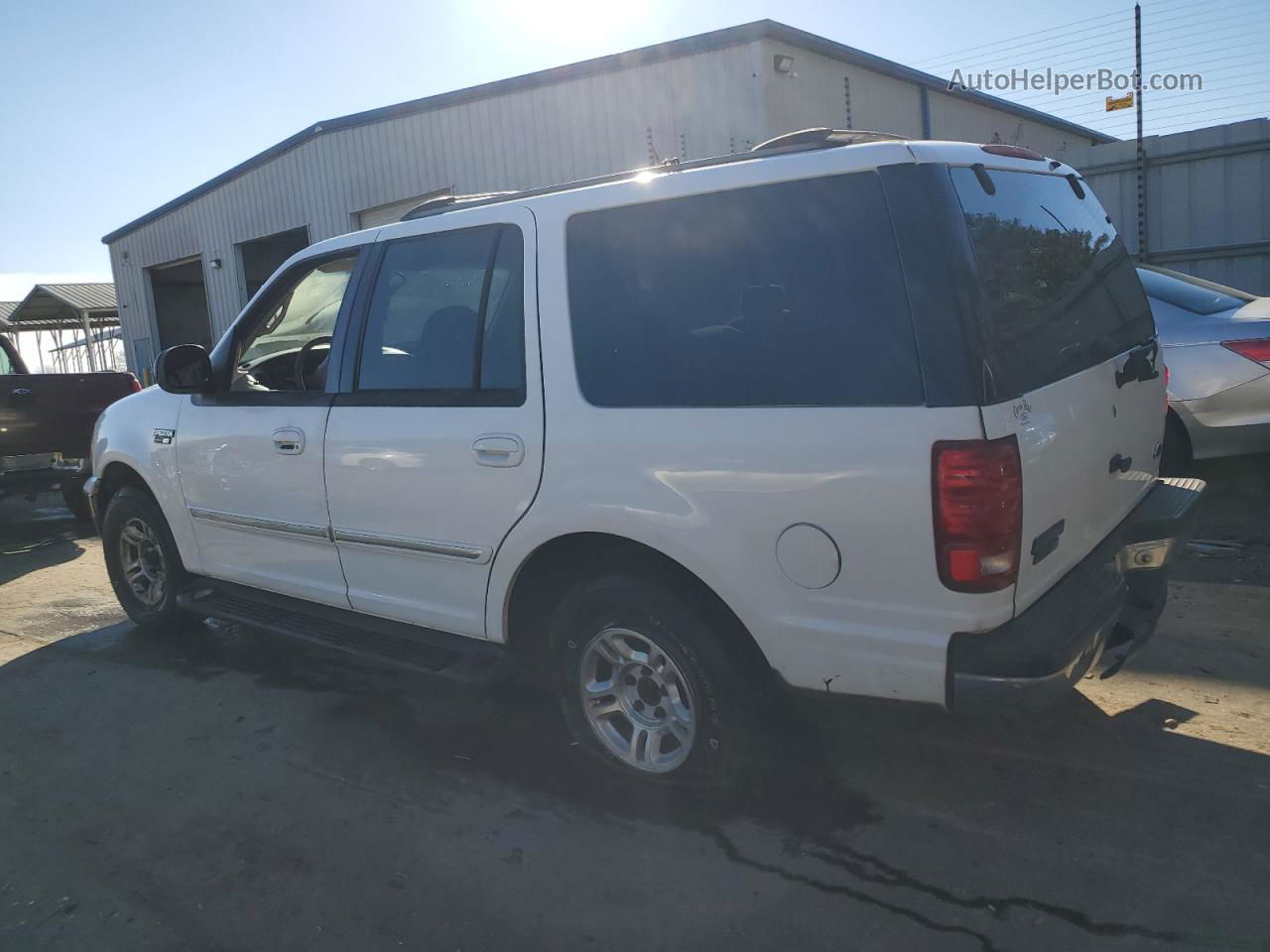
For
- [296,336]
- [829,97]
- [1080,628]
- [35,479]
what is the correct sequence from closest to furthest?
[1080,628] < [296,336] < [35,479] < [829,97]

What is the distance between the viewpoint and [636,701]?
3.22 meters

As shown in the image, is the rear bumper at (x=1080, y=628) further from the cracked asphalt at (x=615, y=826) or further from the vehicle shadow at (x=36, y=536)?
the vehicle shadow at (x=36, y=536)

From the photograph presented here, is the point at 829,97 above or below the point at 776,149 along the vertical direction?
above

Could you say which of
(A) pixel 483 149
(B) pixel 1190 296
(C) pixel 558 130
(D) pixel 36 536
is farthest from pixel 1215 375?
(A) pixel 483 149

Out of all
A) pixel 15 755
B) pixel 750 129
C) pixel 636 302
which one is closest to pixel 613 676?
pixel 636 302

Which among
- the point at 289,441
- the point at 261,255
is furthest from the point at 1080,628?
the point at 261,255

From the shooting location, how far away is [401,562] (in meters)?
3.68

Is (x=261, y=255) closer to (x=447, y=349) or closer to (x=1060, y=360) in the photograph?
(x=447, y=349)

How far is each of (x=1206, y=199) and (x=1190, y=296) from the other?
568cm

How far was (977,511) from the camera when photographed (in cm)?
242

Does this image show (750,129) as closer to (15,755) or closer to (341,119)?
(341,119)

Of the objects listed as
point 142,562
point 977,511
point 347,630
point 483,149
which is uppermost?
point 483,149

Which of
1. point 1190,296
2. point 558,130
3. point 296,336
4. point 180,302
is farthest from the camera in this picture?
point 180,302

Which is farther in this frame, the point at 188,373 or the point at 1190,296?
the point at 1190,296
